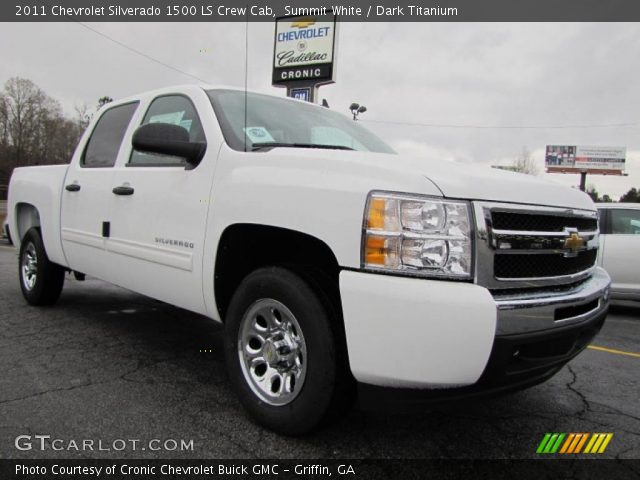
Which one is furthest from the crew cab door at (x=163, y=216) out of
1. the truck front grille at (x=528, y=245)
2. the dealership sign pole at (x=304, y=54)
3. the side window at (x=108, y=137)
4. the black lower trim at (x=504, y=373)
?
the dealership sign pole at (x=304, y=54)

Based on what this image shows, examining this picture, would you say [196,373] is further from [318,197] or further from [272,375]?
[318,197]

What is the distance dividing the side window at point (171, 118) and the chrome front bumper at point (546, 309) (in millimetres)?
2044

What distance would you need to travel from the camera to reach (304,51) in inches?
686

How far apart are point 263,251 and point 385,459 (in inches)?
48.5

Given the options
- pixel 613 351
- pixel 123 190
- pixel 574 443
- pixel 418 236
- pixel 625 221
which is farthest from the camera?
pixel 625 221

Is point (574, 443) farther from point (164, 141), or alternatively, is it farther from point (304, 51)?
point (304, 51)

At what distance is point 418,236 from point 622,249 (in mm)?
6215

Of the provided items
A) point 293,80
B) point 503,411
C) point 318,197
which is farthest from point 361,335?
point 293,80

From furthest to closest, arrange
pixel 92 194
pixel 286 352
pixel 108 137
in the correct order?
1. pixel 108 137
2. pixel 92 194
3. pixel 286 352

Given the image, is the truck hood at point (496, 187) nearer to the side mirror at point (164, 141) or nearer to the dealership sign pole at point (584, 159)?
the side mirror at point (164, 141)

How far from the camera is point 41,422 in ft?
8.35

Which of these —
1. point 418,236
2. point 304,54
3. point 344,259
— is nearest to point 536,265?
point 418,236

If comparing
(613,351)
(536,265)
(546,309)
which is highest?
(536,265)

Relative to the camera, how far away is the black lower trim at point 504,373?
1.95 m
